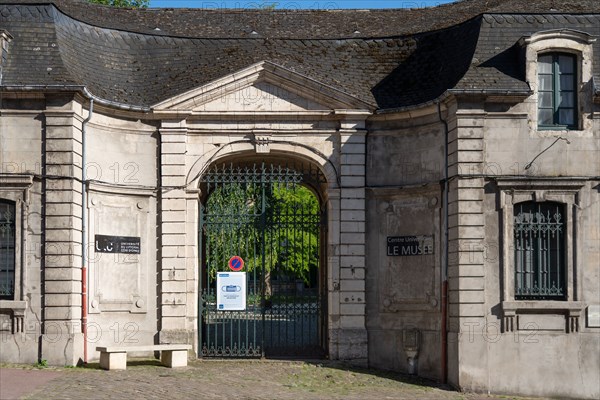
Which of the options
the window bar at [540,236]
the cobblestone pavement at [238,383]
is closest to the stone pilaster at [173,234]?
the cobblestone pavement at [238,383]

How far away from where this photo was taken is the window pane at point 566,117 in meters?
17.8

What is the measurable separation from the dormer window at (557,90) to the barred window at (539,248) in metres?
1.60

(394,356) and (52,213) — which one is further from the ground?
(52,213)

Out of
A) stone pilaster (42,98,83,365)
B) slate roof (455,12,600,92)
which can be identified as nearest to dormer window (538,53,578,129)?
slate roof (455,12,600,92)

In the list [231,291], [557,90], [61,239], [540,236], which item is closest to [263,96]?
[231,291]

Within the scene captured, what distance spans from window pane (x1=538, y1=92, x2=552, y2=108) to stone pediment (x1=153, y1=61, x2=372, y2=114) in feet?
11.1

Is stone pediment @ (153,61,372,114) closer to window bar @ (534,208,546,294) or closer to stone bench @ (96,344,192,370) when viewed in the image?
window bar @ (534,208,546,294)

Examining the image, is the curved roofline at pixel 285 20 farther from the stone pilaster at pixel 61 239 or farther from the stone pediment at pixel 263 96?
the stone pilaster at pixel 61 239

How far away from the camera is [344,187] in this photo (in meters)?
19.4

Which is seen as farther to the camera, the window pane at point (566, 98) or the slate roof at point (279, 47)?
the slate roof at point (279, 47)

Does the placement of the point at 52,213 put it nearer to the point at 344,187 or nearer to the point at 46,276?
the point at 46,276

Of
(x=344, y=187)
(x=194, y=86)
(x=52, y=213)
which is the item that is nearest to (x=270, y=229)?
(x=344, y=187)

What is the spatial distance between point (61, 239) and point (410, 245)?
667 cm

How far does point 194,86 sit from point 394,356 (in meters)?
6.68
